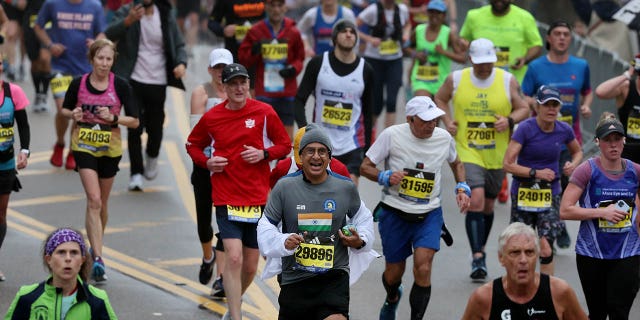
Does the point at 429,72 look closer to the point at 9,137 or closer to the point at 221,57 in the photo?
the point at 221,57

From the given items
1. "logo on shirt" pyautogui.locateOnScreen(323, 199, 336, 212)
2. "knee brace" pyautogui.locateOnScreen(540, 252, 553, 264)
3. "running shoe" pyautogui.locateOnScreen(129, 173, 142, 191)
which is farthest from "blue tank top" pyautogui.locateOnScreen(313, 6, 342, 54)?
"logo on shirt" pyautogui.locateOnScreen(323, 199, 336, 212)

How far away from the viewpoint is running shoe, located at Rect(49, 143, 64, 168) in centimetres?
1728

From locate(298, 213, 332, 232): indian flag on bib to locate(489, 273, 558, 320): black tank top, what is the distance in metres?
1.55

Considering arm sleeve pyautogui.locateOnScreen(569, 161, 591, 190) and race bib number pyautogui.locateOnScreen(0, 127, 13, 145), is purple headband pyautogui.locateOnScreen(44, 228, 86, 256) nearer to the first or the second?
arm sleeve pyautogui.locateOnScreen(569, 161, 591, 190)

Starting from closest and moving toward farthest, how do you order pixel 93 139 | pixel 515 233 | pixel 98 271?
pixel 515 233 < pixel 98 271 < pixel 93 139

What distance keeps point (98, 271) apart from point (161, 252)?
1496mm

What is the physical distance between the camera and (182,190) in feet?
54.4

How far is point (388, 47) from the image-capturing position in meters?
17.7

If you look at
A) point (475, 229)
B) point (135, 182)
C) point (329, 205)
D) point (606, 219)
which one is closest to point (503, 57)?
point (475, 229)

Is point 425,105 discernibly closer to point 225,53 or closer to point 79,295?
point 225,53

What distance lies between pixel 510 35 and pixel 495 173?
325 cm

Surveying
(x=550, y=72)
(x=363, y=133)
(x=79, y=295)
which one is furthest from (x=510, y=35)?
(x=79, y=295)

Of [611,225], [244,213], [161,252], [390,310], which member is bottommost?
[161,252]

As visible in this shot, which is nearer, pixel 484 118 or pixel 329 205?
pixel 329 205
